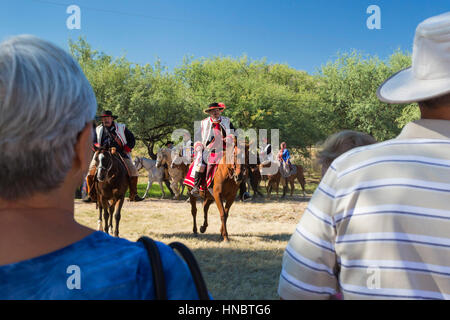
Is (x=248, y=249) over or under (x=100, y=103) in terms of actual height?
under

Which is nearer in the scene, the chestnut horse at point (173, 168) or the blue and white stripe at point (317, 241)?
the blue and white stripe at point (317, 241)

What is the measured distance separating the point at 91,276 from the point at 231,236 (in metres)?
8.71

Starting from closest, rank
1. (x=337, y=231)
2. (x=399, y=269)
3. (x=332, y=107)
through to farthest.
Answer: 1. (x=399, y=269)
2. (x=337, y=231)
3. (x=332, y=107)

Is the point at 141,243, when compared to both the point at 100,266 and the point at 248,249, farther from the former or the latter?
the point at 248,249

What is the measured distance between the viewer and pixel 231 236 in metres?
9.35

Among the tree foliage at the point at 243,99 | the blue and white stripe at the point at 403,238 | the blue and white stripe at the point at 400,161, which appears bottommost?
the blue and white stripe at the point at 403,238

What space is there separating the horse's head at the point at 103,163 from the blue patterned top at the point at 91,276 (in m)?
8.09

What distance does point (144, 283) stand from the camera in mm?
848

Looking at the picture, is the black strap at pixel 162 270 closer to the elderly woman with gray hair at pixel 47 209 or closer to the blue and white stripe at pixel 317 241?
the elderly woman with gray hair at pixel 47 209

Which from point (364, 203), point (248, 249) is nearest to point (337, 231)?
point (364, 203)

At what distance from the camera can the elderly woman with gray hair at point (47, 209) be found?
2.70 feet

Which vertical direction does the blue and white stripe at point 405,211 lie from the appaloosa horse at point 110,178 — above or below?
above

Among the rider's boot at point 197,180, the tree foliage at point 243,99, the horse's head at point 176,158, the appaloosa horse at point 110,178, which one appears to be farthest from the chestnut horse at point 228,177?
the tree foliage at point 243,99

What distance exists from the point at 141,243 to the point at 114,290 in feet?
0.41
